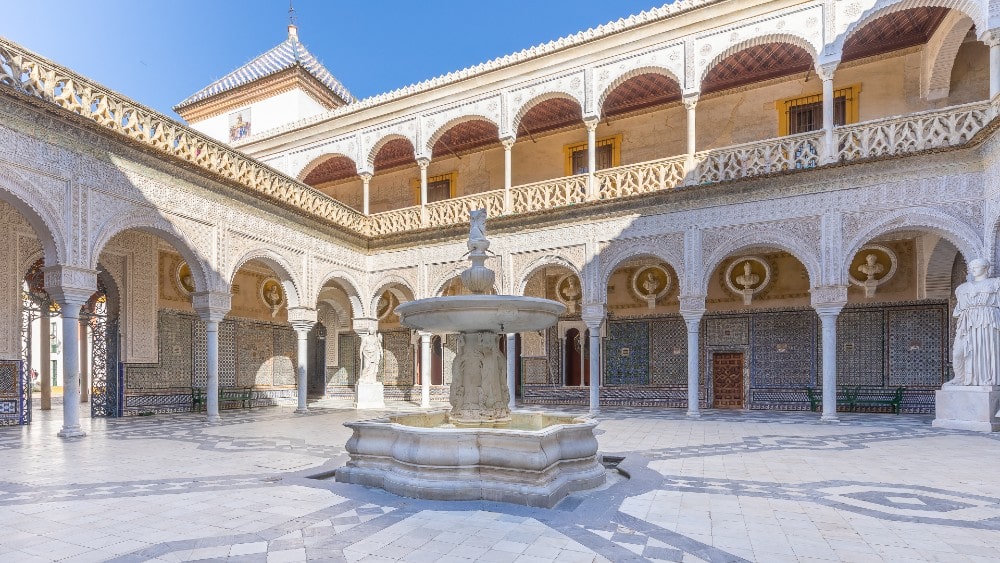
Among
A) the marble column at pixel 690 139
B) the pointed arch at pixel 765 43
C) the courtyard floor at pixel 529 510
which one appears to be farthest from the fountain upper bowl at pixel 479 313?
the pointed arch at pixel 765 43

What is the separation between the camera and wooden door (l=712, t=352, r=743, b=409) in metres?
13.6

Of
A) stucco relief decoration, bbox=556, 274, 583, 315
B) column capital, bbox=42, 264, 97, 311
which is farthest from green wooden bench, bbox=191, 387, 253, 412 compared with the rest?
stucco relief decoration, bbox=556, 274, 583, 315

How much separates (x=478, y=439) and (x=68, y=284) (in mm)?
7244

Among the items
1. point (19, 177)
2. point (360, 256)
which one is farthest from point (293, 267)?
point (19, 177)

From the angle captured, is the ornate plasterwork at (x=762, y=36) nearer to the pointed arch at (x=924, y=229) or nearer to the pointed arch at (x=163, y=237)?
the pointed arch at (x=924, y=229)

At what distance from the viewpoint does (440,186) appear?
1742 cm

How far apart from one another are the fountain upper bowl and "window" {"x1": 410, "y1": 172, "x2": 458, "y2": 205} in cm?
1166

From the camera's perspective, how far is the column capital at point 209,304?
34.7 feet

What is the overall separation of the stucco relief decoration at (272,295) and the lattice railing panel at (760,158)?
1150 centimetres

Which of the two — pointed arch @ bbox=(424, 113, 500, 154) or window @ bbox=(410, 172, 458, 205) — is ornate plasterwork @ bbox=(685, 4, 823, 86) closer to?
pointed arch @ bbox=(424, 113, 500, 154)

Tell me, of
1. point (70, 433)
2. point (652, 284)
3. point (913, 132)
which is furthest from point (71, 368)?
point (913, 132)

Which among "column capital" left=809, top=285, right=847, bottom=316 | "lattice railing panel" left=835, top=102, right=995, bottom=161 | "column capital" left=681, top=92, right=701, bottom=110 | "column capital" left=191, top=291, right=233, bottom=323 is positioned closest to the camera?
"lattice railing panel" left=835, top=102, right=995, bottom=161

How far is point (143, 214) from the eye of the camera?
949 cm

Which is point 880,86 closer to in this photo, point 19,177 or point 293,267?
point 293,267
